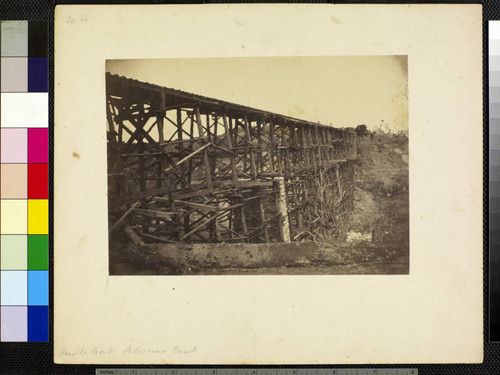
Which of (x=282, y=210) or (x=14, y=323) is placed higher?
(x=282, y=210)

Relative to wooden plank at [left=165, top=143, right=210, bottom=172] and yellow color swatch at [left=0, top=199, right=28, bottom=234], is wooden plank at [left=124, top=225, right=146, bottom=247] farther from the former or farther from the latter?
yellow color swatch at [left=0, top=199, right=28, bottom=234]

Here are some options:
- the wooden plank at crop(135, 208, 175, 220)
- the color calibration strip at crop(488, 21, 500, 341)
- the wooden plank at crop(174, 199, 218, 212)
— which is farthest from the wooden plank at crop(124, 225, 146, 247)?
the color calibration strip at crop(488, 21, 500, 341)

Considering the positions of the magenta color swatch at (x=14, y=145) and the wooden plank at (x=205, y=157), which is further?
the magenta color swatch at (x=14, y=145)

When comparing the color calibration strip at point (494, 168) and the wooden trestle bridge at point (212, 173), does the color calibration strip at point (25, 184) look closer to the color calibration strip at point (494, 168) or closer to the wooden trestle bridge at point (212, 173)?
the wooden trestle bridge at point (212, 173)

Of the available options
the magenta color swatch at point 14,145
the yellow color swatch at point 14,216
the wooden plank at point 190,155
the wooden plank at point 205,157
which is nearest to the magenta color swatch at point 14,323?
the yellow color swatch at point 14,216

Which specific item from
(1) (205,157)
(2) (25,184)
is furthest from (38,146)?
(1) (205,157)

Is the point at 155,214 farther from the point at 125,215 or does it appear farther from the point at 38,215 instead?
the point at 38,215

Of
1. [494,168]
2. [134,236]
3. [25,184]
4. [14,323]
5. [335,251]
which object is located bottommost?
[14,323]
